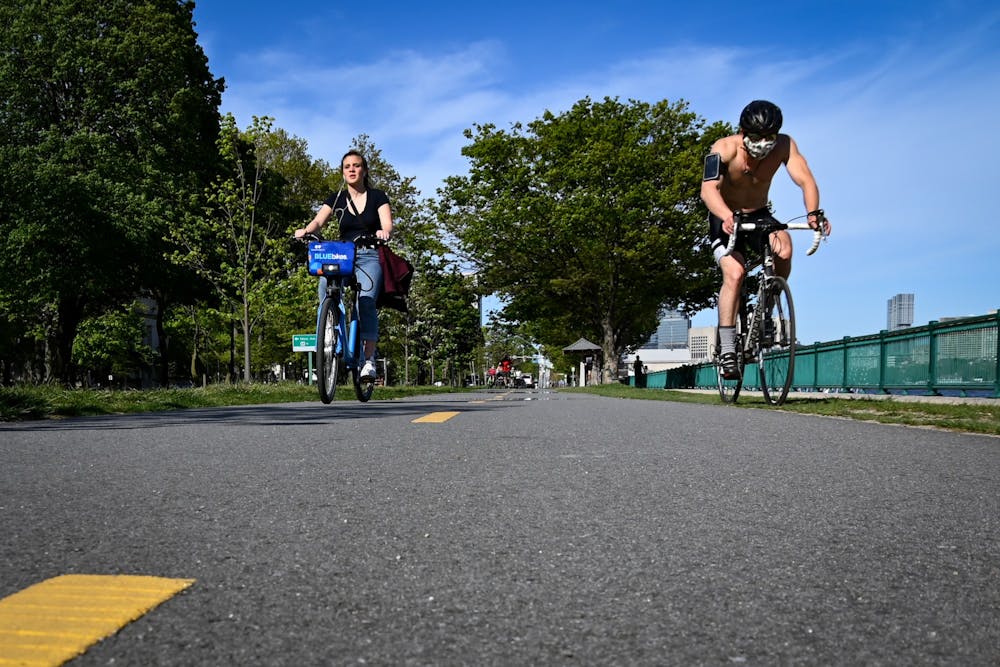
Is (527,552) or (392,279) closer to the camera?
(527,552)

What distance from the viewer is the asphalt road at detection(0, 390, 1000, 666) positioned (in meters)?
1.43

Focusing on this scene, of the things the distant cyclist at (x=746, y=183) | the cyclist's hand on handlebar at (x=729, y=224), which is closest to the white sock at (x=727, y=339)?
the distant cyclist at (x=746, y=183)

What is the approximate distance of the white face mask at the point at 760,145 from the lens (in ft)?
26.6

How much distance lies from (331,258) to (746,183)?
4311mm

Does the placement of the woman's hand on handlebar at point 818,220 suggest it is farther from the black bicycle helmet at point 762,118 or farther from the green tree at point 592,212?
the green tree at point 592,212

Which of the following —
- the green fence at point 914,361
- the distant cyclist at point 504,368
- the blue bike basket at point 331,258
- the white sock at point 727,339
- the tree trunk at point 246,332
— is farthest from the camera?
the distant cyclist at point 504,368

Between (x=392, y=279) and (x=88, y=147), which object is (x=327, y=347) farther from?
(x=88, y=147)

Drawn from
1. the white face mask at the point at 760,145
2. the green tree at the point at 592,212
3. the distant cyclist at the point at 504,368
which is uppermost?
the green tree at the point at 592,212

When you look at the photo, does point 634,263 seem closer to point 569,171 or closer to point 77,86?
point 569,171

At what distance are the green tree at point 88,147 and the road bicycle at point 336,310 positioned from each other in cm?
2069

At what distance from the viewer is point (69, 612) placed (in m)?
1.51

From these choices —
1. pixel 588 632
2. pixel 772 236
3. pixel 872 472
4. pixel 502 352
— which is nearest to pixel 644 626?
pixel 588 632

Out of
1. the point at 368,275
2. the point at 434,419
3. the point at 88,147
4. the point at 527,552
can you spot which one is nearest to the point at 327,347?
the point at 368,275

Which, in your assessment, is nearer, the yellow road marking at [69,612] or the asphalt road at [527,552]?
the yellow road marking at [69,612]
